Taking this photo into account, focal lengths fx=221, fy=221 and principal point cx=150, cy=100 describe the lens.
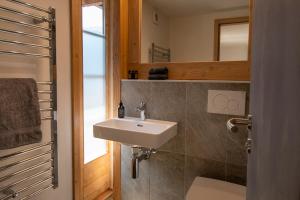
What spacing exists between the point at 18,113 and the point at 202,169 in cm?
138

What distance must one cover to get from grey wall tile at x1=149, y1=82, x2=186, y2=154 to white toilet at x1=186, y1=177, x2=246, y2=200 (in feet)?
1.16

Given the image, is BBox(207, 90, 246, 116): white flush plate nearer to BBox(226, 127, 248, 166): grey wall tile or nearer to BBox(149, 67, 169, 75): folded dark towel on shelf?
BBox(226, 127, 248, 166): grey wall tile

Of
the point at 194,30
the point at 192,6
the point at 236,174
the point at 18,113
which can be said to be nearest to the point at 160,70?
the point at 194,30

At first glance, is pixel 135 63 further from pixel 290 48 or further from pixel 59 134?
pixel 290 48

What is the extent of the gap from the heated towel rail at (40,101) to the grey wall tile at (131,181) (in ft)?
2.19

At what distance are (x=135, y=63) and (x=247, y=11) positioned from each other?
40.9 inches

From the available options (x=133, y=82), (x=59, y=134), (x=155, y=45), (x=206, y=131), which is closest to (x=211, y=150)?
(x=206, y=131)

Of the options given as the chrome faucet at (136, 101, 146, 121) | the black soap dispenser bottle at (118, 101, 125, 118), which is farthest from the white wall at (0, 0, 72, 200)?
the chrome faucet at (136, 101, 146, 121)

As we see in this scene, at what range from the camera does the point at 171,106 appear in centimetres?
188

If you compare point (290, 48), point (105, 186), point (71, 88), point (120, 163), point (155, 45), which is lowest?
point (105, 186)

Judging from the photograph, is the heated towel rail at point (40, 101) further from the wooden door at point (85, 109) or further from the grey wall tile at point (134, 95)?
the grey wall tile at point (134, 95)

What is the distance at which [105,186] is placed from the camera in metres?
2.37

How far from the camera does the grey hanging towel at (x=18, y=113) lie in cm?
123

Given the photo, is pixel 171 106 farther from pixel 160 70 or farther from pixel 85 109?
pixel 85 109
